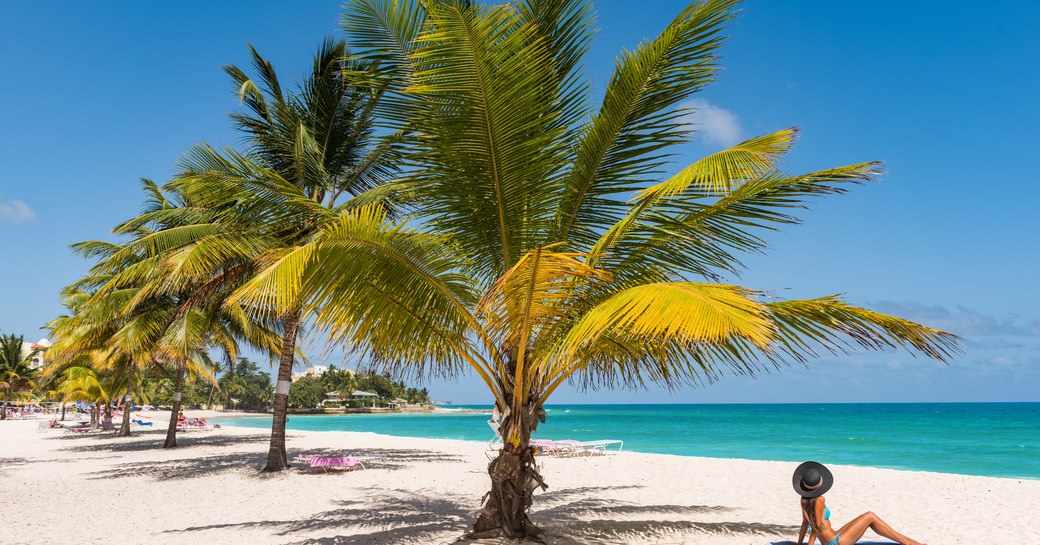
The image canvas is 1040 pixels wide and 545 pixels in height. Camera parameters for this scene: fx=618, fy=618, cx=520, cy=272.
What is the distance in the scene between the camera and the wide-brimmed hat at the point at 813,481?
4.93m

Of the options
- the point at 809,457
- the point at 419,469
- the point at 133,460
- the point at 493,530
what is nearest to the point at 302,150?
Answer: the point at 493,530

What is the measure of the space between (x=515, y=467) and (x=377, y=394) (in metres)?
96.0

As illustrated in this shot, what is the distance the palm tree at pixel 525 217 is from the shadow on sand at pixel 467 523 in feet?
3.71

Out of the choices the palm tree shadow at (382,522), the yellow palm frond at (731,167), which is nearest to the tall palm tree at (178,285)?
the palm tree shadow at (382,522)

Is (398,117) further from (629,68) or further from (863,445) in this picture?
(863,445)

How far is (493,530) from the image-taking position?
5.70m

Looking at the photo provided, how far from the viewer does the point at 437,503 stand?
9.02 meters

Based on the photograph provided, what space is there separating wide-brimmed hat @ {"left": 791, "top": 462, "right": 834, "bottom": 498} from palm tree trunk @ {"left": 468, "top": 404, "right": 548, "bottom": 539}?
2201 millimetres

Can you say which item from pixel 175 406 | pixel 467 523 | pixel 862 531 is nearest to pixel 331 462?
pixel 467 523

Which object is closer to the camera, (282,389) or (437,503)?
(437,503)

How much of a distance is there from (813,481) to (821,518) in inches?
11.2

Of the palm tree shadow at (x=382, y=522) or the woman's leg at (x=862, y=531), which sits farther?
the palm tree shadow at (x=382, y=522)

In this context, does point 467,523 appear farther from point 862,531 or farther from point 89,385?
point 89,385

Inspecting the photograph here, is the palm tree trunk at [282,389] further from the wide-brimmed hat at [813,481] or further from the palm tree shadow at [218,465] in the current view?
the wide-brimmed hat at [813,481]
